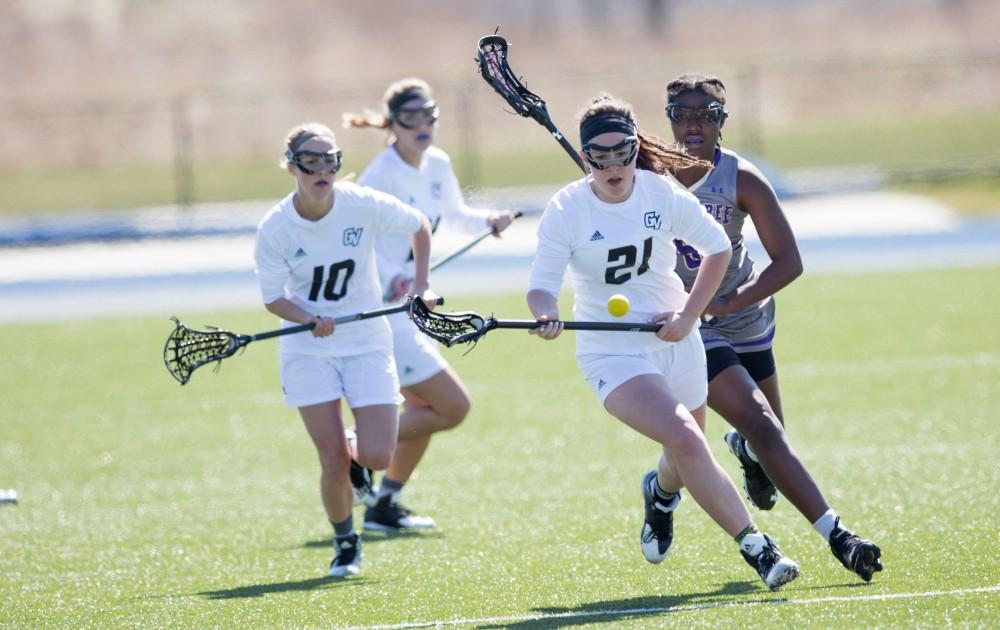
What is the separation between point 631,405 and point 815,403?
4555mm

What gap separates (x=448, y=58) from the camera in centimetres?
3847

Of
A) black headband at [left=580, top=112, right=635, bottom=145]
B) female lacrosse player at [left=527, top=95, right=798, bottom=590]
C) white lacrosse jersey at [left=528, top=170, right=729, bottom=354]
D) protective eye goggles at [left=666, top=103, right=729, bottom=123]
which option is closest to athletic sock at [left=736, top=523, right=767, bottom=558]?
female lacrosse player at [left=527, top=95, right=798, bottom=590]

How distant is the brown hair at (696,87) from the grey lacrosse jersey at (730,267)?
0.76ft

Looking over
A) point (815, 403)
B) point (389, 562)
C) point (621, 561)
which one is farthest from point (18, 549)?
point (815, 403)

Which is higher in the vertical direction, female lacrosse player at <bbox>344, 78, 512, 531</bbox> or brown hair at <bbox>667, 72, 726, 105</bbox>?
brown hair at <bbox>667, 72, 726, 105</bbox>

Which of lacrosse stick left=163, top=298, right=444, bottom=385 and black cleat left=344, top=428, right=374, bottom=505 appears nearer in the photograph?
lacrosse stick left=163, top=298, right=444, bottom=385

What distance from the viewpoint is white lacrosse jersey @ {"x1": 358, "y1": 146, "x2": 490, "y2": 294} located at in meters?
7.41

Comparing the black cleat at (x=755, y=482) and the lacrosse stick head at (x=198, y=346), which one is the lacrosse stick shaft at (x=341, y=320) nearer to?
the lacrosse stick head at (x=198, y=346)

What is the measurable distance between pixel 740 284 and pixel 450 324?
124cm

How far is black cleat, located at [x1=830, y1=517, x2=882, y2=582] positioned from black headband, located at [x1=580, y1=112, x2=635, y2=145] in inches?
67.7

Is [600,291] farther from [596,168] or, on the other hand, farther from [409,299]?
[409,299]

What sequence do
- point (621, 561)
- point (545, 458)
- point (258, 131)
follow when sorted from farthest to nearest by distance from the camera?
point (258, 131), point (545, 458), point (621, 561)

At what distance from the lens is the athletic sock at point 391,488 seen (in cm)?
729

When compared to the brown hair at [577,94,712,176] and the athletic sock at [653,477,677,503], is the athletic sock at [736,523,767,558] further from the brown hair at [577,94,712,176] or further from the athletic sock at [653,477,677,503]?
the brown hair at [577,94,712,176]
